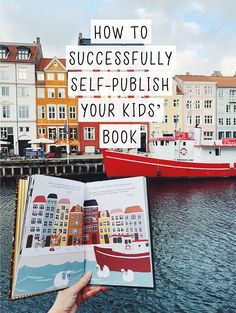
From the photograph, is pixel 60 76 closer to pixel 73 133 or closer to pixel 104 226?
pixel 73 133

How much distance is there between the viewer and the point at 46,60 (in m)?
55.8

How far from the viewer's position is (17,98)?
52.0 metres

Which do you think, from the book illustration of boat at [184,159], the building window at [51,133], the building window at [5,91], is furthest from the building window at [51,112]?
the book illustration of boat at [184,159]

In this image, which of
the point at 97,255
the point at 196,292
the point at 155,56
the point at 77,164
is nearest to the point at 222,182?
the point at 77,164

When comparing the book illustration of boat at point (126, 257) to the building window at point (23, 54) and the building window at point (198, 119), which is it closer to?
the building window at point (23, 54)

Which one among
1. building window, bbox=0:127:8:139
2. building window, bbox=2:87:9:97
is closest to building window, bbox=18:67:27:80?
building window, bbox=2:87:9:97

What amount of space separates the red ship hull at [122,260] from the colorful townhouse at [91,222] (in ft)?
0.31

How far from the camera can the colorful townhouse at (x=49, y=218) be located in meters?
2.96

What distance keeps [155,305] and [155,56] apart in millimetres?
7599

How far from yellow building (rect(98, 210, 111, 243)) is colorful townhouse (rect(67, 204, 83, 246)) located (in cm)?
19

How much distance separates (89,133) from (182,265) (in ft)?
131

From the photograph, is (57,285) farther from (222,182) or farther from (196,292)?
(222,182)

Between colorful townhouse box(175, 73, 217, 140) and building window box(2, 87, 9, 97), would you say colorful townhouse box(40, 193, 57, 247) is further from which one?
colorful townhouse box(175, 73, 217, 140)

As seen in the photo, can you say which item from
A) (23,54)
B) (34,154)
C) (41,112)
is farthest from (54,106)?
(34,154)
